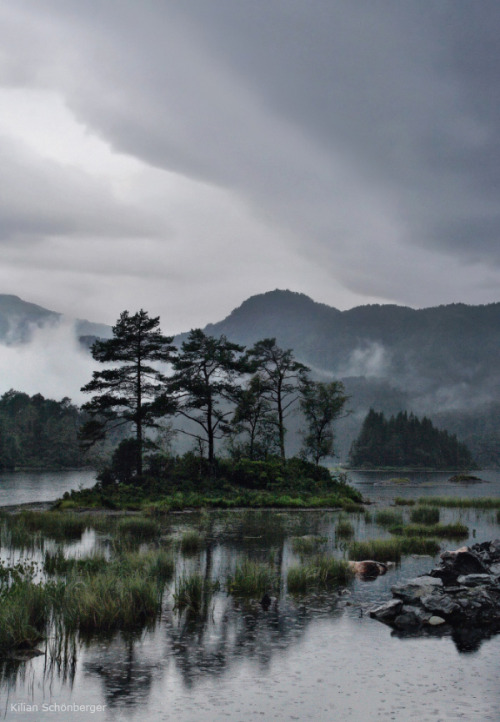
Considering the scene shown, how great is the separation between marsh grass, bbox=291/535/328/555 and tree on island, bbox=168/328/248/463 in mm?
25262

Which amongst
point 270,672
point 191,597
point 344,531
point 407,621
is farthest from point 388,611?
point 344,531

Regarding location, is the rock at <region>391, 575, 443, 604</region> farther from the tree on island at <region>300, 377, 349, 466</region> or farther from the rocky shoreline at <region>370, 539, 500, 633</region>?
the tree on island at <region>300, 377, 349, 466</region>

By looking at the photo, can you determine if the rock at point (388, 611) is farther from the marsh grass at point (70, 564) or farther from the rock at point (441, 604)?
the marsh grass at point (70, 564)

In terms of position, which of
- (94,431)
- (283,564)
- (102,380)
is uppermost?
(102,380)

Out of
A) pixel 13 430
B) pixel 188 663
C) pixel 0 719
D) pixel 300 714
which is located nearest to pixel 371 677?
pixel 300 714

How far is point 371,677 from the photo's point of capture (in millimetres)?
11383

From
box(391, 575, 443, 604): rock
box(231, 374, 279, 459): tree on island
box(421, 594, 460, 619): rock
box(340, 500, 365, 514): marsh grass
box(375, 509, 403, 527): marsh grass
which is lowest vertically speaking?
box(340, 500, 365, 514): marsh grass

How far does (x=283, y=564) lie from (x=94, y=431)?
3285 centimetres

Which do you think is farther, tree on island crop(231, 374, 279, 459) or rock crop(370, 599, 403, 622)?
tree on island crop(231, 374, 279, 459)

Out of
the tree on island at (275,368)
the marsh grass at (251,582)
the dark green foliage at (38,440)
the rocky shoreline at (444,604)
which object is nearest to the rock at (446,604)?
the rocky shoreline at (444,604)

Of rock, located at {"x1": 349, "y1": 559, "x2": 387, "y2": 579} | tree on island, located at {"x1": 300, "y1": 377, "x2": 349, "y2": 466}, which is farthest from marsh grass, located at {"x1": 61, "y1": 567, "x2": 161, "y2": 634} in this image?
tree on island, located at {"x1": 300, "y1": 377, "x2": 349, "y2": 466}

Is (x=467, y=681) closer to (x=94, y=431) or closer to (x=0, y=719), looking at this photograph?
(x=0, y=719)

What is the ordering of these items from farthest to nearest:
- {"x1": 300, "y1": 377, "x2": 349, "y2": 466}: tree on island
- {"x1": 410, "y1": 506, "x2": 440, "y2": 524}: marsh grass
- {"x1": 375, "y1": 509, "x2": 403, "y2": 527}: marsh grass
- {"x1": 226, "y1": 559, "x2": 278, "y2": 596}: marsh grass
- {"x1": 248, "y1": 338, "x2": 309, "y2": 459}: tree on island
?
{"x1": 300, "y1": 377, "x2": 349, "y2": 466}: tree on island < {"x1": 248, "y1": 338, "x2": 309, "y2": 459}: tree on island < {"x1": 410, "y1": 506, "x2": 440, "y2": 524}: marsh grass < {"x1": 375, "y1": 509, "x2": 403, "y2": 527}: marsh grass < {"x1": 226, "y1": 559, "x2": 278, "y2": 596}: marsh grass

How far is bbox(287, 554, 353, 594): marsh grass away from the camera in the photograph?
17.8 m
